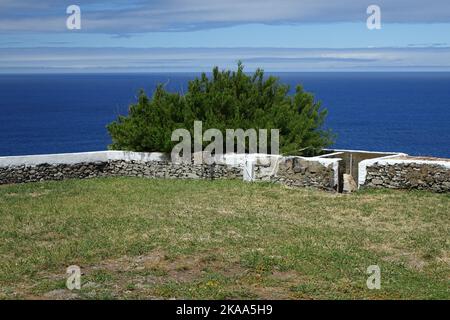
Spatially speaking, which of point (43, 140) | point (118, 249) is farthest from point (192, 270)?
point (43, 140)

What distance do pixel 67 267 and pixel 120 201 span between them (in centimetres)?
608

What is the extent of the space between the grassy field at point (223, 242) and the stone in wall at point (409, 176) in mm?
430

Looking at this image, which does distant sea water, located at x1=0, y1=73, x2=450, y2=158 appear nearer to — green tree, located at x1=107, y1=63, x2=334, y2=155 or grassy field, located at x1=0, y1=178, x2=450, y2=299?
green tree, located at x1=107, y1=63, x2=334, y2=155

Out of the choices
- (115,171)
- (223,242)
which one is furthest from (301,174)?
(223,242)

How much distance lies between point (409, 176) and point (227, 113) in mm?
7090

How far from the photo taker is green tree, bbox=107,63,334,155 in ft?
73.2

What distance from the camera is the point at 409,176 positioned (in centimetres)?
1859

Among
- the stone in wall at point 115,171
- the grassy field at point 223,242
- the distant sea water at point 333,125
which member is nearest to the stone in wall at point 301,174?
the grassy field at point 223,242

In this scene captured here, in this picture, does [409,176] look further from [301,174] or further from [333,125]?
[333,125]

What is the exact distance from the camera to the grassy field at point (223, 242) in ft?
32.2

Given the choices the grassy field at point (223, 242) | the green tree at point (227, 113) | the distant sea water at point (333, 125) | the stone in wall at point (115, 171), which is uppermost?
the green tree at point (227, 113)

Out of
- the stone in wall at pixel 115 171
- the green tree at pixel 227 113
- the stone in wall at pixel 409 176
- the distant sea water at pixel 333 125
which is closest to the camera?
the stone in wall at pixel 409 176

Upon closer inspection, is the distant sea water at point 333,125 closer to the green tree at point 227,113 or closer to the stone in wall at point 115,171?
the green tree at point 227,113
